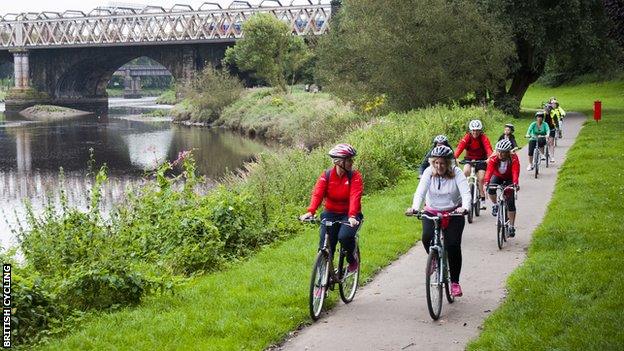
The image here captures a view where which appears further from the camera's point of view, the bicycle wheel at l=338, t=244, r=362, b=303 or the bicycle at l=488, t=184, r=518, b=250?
the bicycle at l=488, t=184, r=518, b=250

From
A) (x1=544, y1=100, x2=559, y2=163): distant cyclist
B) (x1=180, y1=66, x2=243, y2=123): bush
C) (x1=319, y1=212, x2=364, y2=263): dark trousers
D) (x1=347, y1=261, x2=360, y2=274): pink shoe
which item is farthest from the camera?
(x1=180, y1=66, x2=243, y2=123): bush

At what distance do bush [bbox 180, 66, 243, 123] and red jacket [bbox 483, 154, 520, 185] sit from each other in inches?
2099

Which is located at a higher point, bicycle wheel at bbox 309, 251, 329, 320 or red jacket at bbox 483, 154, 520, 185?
red jacket at bbox 483, 154, 520, 185

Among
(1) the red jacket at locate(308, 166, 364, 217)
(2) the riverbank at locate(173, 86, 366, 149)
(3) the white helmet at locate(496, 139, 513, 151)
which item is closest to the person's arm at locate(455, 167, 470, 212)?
(1) the red jacket at locate(308, 166, 364, 217)

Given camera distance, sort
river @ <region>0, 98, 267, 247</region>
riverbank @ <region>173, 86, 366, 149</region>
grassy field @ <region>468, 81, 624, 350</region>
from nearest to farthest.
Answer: grassy field @ <region>468, 81, 624, 350</region>, river @ <region>0, 98, 267, 247</region>, riverbank @ <region>173, 86, 366, 149</region>

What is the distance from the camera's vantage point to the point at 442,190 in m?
9.47

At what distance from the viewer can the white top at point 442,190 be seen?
31.0 feet

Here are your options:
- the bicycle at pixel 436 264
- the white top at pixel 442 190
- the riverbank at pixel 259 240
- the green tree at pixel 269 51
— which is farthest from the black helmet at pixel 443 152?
the green tree at pixel 269 51

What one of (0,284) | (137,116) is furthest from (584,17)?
(137,116)

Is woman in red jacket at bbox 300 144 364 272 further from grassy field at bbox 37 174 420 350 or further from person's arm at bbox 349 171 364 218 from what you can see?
grassy field at bbox 37 174 420 350

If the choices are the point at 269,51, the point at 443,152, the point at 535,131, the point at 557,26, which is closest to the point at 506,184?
the point at 443,152

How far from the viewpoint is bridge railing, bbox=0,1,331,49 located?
8781 cm

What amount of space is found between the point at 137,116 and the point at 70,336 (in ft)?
229

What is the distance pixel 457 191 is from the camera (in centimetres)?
951
